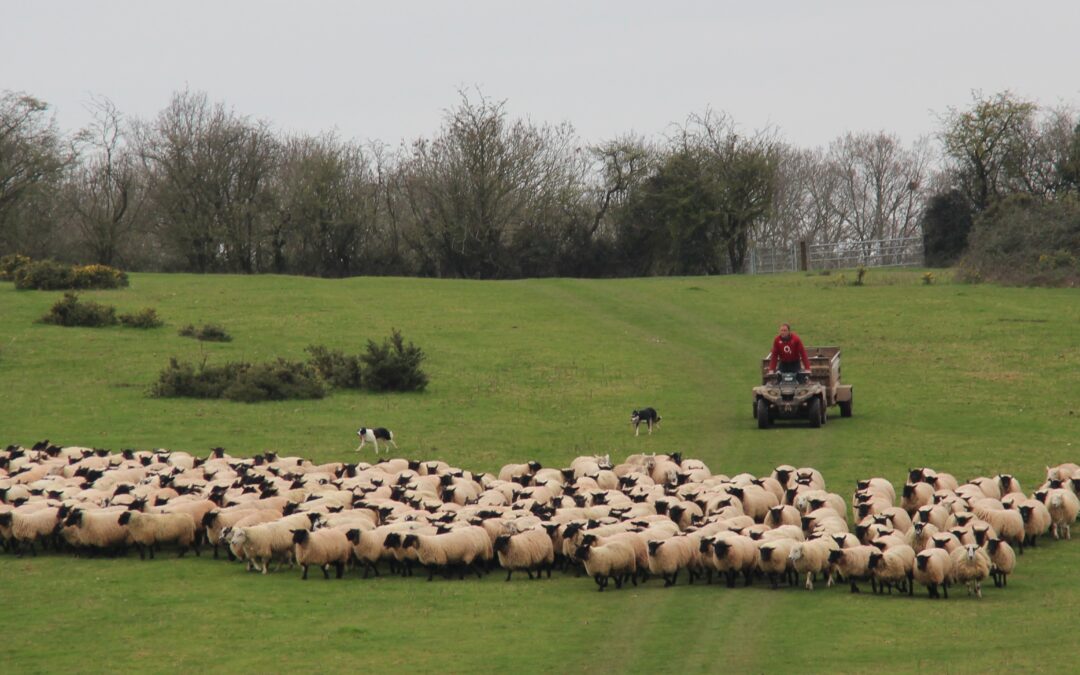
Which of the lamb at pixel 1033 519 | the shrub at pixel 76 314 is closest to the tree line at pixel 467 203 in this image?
the shrub at pixel 76 314

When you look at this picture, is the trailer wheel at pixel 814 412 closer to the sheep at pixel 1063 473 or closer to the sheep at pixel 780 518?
the sheep at pixel 1063 473

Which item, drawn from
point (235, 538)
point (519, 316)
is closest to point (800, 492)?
point (235, 538)

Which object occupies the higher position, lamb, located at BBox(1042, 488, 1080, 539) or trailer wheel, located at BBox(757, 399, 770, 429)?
trailer wheel, located at BBox(757, 399, 770, 429)

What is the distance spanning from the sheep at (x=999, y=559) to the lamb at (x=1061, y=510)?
3866mm

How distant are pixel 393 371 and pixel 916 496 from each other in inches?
832

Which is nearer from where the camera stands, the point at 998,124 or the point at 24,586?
the point at 24,586

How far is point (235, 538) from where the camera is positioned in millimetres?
20312

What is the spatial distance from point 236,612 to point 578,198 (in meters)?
78.6

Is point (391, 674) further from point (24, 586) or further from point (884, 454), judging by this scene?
point (884, 454)

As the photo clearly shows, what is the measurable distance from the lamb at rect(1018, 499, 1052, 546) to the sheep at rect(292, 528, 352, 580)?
37.0 ft

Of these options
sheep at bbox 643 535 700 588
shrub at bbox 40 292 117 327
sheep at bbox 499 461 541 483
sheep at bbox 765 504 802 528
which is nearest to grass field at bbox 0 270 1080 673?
sheep at bbox 643 535 700 588

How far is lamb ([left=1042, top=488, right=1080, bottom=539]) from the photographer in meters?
22.2

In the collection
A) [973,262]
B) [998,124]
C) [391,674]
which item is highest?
[998,124]

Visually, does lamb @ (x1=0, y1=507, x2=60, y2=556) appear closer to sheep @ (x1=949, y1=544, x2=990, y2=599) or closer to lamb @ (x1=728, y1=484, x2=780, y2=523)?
lamb @ (x1=728, y1=484, x2=780, y2=523)
